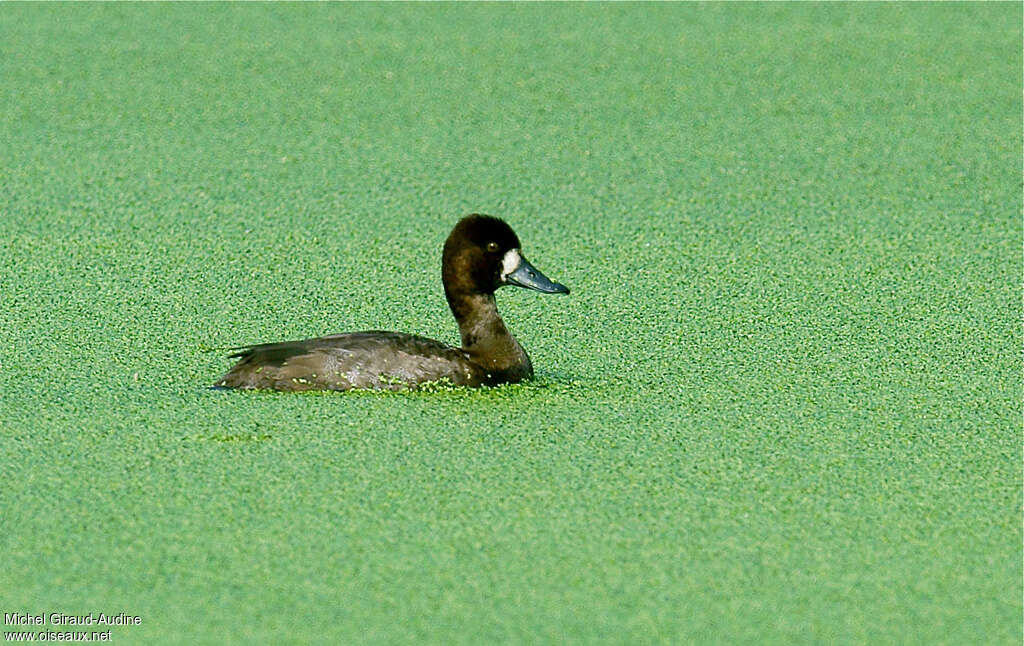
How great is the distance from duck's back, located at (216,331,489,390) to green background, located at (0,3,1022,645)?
58mm

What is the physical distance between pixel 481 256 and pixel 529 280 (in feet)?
0.38

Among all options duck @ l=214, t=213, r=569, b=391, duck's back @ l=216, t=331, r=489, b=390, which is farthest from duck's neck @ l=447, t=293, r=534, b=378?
duck's back @ l=216, t=331, r=489, b=390

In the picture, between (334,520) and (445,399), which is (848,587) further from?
(445,399)

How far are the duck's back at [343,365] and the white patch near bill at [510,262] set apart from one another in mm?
268

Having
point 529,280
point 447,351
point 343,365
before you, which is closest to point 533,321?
point 529,280

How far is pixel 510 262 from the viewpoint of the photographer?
3.75 meters

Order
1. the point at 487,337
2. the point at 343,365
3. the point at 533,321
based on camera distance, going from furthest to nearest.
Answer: the point at 533,321
the point at 487,337
the point at 343,365

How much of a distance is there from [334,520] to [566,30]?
497cm

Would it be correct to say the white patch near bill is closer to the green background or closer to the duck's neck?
the duck's neck

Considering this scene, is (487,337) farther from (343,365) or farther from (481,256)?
(343,365)

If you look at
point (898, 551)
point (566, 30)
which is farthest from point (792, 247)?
point (566, 30)

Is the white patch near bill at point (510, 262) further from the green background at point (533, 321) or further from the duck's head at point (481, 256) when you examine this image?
the green background at point (533, 321)

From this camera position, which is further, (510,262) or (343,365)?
(510,262)

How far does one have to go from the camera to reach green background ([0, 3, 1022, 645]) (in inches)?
103
